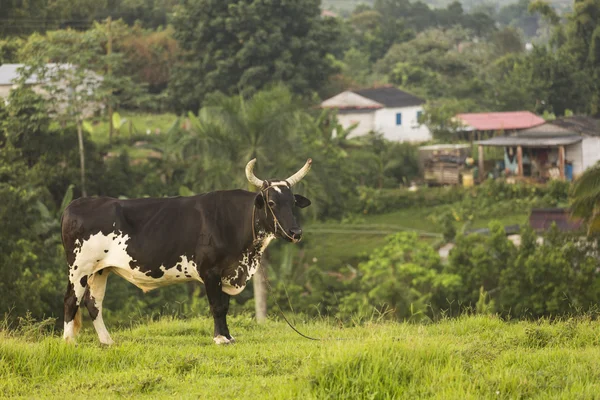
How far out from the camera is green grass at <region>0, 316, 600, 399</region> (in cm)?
746

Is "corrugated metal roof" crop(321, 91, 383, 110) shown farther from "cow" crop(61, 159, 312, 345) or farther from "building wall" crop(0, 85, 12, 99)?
"cow" crop(61, 159, 312, 345)

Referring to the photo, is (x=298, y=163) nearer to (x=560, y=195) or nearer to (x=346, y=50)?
(x=560, y=195)

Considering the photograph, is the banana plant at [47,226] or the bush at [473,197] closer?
the banana plant at [47,226]

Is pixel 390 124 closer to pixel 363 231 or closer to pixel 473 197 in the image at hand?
pixel 473 197

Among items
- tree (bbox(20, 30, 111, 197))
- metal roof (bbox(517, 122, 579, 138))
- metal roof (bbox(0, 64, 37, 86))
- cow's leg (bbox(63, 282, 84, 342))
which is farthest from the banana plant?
metal roof (bbox(517, 122, 579, 138))

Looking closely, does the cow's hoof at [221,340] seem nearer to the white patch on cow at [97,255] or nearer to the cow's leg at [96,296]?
the cow's leg at [96,296]

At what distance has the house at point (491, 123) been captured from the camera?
2186 inches

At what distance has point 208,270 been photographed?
33.5 ft

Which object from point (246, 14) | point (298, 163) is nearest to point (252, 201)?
point (298, 163)

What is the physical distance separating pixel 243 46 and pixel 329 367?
48.1 m

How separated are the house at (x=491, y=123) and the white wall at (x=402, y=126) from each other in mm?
2590

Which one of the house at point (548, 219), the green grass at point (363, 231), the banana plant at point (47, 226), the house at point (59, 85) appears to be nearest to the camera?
the banana plant at point (47, 226)

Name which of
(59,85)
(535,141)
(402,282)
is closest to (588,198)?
(402,282)

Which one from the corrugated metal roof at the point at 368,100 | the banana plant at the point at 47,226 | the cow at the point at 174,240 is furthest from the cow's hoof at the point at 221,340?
the corrugated metal roof at the point at 368,100
